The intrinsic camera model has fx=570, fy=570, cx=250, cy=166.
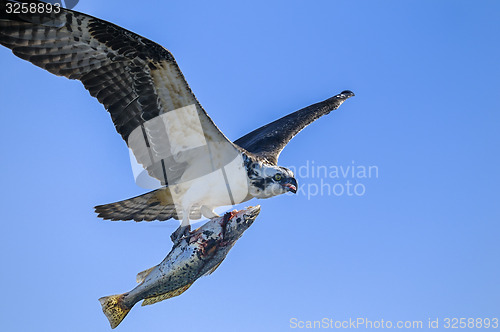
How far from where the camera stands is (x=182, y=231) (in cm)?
684

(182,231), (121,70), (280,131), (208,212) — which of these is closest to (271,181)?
(208,212)

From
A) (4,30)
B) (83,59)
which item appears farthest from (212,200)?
(4,30)

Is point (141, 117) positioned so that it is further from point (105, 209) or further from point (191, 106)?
point (105, 209)

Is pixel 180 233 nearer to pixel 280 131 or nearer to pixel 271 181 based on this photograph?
pixel 271 181

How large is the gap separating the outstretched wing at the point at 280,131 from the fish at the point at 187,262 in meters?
2.01

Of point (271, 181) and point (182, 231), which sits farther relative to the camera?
point (271, 181)

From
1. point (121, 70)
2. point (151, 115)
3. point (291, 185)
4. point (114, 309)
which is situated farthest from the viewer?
point (291, 185)

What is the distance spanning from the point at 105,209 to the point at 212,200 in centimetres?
137

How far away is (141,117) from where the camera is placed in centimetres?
666

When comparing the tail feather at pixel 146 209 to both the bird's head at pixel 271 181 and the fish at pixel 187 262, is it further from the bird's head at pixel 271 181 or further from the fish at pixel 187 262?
the fish at pixel 187 262

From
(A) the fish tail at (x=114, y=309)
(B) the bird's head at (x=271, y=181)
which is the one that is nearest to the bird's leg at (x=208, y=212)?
(B) the bird's head at (x=271, y=181)

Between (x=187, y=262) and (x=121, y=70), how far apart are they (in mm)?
2287

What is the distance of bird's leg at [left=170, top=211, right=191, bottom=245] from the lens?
670 centimetres

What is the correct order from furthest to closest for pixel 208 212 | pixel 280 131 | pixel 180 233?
pixel 280 131 → pixel 208 212 → pixel 180 233
